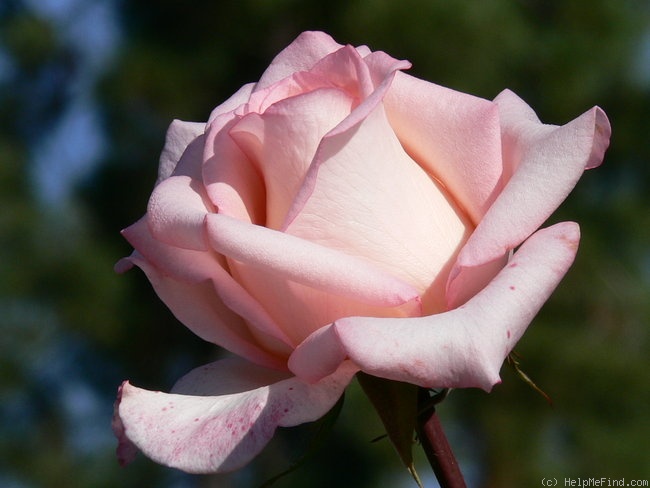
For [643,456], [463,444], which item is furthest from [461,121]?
[463,444]

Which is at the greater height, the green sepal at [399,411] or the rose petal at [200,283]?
the rose petal at [200,283]

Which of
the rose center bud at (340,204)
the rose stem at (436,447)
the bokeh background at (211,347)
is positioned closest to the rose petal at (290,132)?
the rose center bud at (340,204)

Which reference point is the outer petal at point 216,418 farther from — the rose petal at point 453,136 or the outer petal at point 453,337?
the rose petal at point 453,136

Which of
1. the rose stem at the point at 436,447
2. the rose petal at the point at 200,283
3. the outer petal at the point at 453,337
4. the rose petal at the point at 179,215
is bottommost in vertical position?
the rose stem at the point at 436,447

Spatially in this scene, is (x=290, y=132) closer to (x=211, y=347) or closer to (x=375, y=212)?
(x=375, y=212)

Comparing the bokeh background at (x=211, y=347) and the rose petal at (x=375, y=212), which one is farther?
the bokeh background at (x=211, y=347)

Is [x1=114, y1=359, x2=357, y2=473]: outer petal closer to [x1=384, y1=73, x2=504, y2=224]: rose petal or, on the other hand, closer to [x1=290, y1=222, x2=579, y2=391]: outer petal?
[x1=290, y1=222, x2=579, y2=391]: outer petal

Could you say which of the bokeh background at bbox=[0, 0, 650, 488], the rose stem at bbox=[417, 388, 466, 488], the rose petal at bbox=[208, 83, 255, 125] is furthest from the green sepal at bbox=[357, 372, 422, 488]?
the bokeh background at bbox=[0, 0, 650, 488]

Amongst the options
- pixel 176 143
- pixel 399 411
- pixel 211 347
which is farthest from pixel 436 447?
pixel 211 347

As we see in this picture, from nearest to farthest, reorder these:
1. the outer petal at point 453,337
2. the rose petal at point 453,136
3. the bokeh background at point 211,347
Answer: the outer petal at point 453,337 → the rose petal at point 453,136 → the bokeh background at point 211,347
